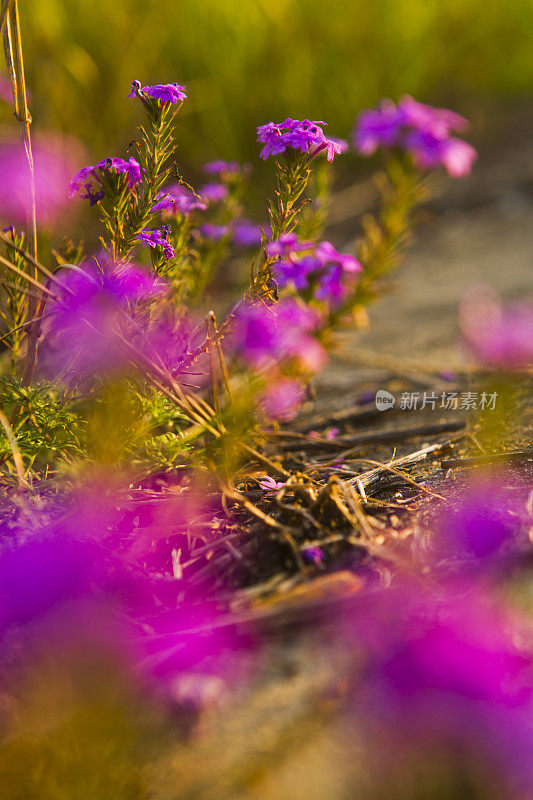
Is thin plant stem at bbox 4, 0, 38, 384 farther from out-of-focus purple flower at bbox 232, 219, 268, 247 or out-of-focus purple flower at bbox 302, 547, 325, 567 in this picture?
out-of-focus purple flower at bbox 232, 219, 268, 247

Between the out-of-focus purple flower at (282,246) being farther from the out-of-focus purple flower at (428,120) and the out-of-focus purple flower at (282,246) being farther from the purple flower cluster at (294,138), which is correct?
the out-of-focus purple flower at (428,120)

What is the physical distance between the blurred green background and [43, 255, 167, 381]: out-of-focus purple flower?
2809mm

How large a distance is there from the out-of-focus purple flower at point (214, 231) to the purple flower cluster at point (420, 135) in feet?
1.61

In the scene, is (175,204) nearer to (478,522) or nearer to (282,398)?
(282,398)

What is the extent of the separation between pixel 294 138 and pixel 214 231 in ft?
1.75

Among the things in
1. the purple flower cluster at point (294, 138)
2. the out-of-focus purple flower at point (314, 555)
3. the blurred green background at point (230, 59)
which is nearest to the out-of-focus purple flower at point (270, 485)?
the out-of-focus purple flower at point (314, 555)

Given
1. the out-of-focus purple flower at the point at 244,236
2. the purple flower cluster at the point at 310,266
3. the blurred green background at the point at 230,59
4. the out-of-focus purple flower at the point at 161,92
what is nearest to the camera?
the out-of-focus purple flower at the point at 161,92

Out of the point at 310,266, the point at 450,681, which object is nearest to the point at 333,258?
the point at 310,266

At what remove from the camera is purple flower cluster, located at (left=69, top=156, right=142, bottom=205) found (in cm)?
127

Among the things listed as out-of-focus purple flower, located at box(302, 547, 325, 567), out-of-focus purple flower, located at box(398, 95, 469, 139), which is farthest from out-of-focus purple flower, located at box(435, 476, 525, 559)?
out-of-focus purple flower, located at box(398, 95, 469, 139)

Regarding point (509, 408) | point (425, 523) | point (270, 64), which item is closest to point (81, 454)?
point (425, 523)

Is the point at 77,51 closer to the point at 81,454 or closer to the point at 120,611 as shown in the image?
the point at 81,454

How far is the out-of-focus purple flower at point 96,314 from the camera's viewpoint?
118 cm

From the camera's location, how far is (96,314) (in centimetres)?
118
